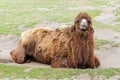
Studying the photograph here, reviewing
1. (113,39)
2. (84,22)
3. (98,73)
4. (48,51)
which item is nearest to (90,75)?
(98,73)

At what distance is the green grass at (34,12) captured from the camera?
58.5 feet

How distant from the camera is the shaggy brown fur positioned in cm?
1087

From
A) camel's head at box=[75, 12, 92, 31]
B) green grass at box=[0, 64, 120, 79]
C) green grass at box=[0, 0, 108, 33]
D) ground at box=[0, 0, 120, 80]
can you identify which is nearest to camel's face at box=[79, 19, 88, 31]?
camel's head at box=[75, 12, 92, 31]

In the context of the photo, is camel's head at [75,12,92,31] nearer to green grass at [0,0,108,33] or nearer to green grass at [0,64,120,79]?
green grass at [0,64,120,79]

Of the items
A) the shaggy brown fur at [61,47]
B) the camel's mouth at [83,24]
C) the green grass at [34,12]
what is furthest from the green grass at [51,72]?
the green grass at [34,12]

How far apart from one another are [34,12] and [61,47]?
9.72 m

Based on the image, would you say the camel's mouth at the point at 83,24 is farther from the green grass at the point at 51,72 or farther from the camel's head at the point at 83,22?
the green grass at the point at 51,72

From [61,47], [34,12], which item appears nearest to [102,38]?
[61,47]

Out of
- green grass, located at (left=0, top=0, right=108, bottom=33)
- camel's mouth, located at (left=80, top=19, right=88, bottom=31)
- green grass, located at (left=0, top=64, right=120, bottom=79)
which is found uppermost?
camel's mouth, located at (left=80, top=19, right=88, bottom=31)

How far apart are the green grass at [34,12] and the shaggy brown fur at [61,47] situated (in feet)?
12.6

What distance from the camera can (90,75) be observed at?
32.4 feet

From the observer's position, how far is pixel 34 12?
20875 millimetres

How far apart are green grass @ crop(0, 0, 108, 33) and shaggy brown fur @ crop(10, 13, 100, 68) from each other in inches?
151

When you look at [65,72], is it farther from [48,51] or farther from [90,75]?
[48,51]
